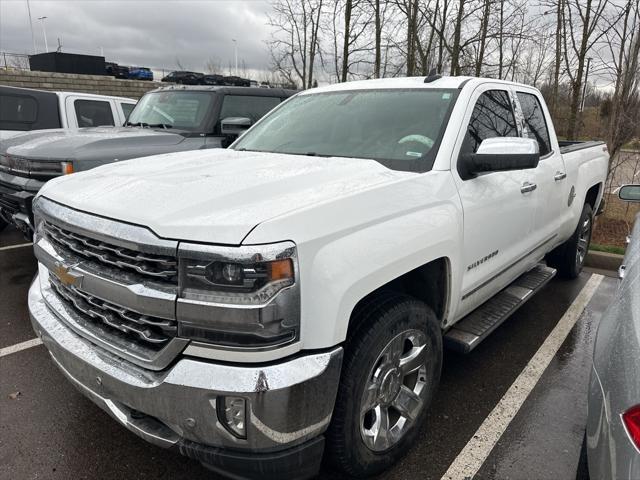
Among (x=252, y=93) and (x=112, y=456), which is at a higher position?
(x=252, y=93)

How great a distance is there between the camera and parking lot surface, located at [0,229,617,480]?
246cm

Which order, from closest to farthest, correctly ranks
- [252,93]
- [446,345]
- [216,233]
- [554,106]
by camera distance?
[216,233]
[446,345]
[252,93]
[554,106]

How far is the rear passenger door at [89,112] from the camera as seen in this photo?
7.89 meters

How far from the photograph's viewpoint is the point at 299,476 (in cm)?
189

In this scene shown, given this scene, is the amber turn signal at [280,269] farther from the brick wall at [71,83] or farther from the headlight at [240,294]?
the brick wall at [71,83]

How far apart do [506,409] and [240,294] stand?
2120 millimetres

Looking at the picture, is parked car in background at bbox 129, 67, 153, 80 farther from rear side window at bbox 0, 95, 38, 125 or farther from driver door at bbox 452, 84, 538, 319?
driver door at bbox 452, 84, 538, 319

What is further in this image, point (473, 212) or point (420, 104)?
point (420, 104)

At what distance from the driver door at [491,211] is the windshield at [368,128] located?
0.68ft

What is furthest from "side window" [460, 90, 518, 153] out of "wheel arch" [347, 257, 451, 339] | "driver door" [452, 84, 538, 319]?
"wheel arch" [347, 257, 451, 339]

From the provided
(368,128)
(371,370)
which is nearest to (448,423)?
(371,370)

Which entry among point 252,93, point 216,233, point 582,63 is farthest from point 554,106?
point 216,233

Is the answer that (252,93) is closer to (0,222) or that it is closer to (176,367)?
(0,222)

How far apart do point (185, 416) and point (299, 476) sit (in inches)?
20.3
